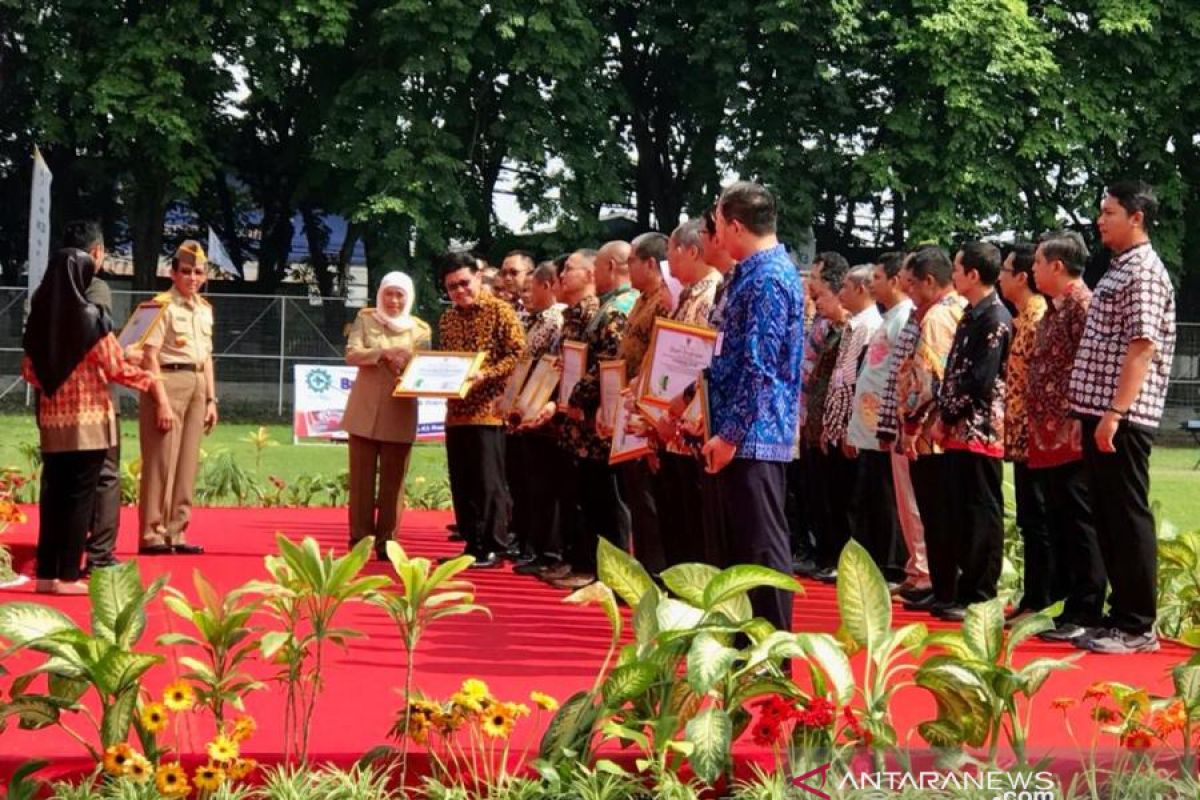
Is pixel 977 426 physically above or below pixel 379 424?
above

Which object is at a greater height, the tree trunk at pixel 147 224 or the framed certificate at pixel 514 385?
the tree trunk at pixel 147 224

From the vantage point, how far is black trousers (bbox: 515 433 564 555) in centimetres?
1016

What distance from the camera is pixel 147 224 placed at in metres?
32.6

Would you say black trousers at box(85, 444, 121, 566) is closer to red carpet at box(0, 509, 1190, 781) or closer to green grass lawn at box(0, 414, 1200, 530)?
red carpet at box(0, 509, 1190, 781)

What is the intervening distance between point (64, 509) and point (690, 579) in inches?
173

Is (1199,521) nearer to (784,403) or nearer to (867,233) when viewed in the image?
(784,403)

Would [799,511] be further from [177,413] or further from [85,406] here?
[85,406]

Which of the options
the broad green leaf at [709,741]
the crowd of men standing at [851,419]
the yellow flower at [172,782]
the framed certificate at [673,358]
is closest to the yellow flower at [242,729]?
the yellow flower at [172,782]

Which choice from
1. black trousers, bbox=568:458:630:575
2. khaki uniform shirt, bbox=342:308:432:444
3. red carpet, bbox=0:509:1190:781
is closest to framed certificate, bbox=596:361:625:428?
black trousers, bbox=568:458:630:575

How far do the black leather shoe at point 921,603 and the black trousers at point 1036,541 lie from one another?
551 millimetres

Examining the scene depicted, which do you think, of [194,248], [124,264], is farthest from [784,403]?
[124,264]

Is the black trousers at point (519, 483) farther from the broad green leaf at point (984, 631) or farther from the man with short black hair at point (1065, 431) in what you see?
the broad green leaf at point (984, 631)

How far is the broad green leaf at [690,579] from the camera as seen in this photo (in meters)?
4.99

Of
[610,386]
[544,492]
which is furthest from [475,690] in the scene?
[544,492]
